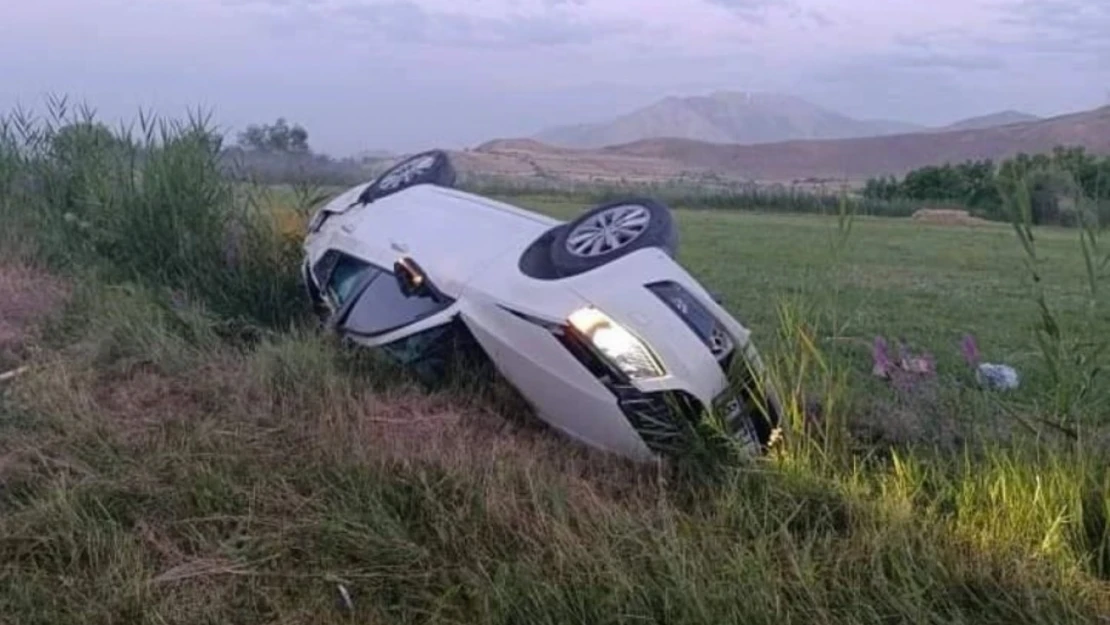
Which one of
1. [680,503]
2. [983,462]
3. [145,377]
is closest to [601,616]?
[680,503]

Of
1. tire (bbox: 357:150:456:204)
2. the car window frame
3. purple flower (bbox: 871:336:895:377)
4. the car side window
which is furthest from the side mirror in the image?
purple flower (bbox: 871:336:895:377)

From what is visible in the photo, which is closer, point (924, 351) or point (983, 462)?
point (983, 462)

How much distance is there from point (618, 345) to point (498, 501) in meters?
0.92

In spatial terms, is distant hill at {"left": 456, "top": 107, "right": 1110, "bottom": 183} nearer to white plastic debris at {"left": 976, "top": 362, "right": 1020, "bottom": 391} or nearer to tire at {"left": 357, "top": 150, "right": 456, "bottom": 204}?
tire at {"left": 357, "top": 150, "right": 456, "bottom": 204}

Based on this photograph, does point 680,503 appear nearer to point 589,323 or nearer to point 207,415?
point 589,323

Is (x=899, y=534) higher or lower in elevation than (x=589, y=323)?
lower

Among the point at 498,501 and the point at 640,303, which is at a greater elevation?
the point at 640,303

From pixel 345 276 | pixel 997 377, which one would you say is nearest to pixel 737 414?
pixel 997 377

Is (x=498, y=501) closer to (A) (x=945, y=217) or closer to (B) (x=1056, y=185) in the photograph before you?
(B) (x=1056, y=185)

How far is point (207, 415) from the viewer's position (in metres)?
5.02

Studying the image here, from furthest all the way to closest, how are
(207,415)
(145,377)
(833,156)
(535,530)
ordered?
(833,156)
(145,377)
(207,415)
(535,530)

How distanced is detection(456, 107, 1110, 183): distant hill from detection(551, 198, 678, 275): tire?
26.8m

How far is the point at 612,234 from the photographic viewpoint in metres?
5.52

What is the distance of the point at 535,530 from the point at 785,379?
128 centimetres
